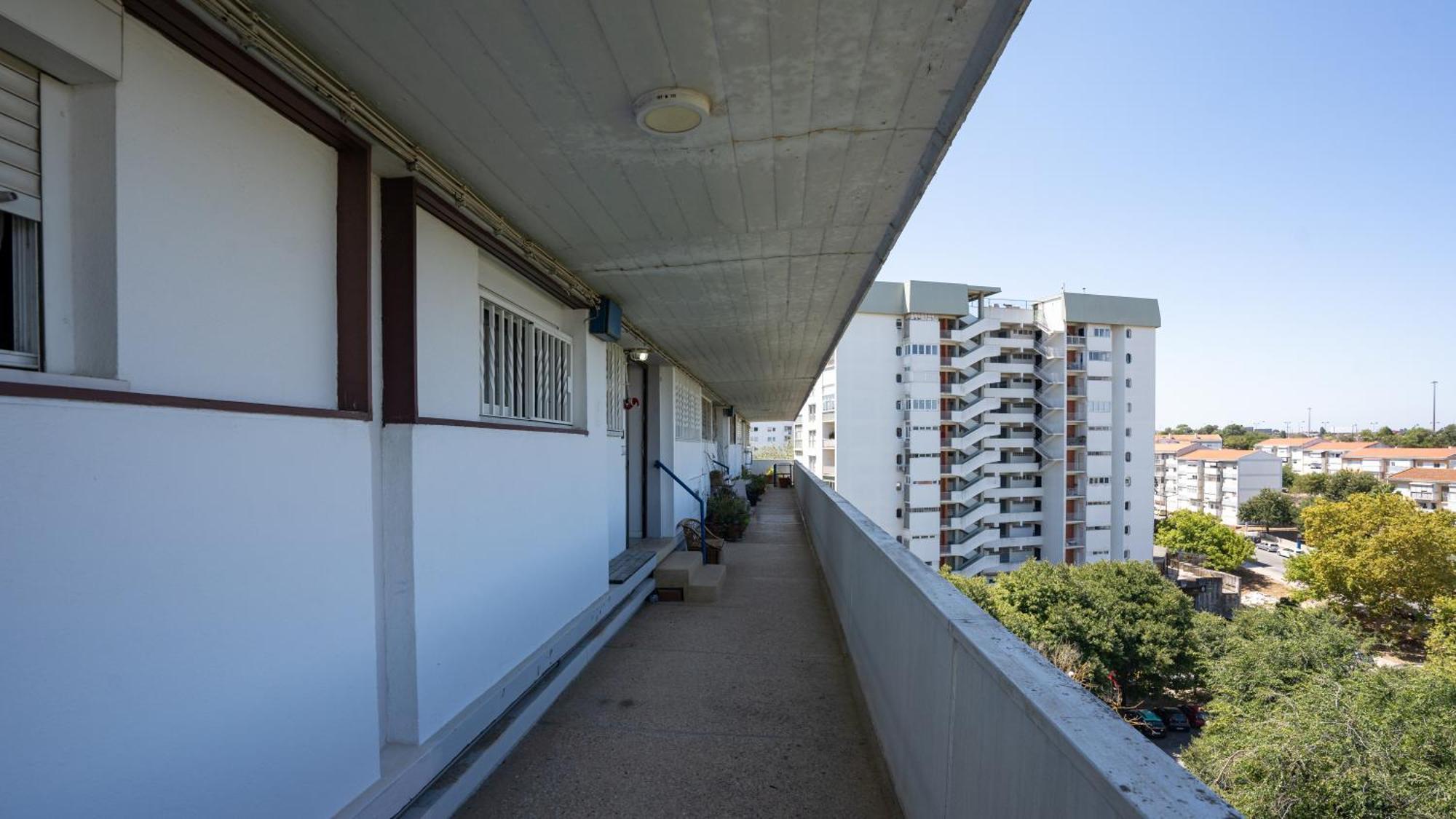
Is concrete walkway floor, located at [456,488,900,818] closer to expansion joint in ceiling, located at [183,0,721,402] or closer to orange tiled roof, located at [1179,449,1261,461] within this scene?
expansion joint in ceiling, located at [183,0,721,402]

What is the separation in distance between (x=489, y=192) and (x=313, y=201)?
1053 millimetres

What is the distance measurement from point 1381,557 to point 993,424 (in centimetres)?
2452

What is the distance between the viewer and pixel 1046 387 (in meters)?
55.7

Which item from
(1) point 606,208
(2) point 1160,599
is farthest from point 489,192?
(2) point 1160,599

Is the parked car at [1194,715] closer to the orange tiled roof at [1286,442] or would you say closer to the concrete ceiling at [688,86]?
the concrete ceiling at [688,86]

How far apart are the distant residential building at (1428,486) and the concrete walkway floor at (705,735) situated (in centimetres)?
9794

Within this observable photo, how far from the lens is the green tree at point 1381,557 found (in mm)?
35219

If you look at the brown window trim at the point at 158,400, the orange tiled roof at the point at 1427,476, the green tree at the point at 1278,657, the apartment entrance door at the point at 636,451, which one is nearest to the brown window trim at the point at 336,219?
the brown window trim at the point at 158,400

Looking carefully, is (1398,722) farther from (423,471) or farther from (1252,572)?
(1252,572)

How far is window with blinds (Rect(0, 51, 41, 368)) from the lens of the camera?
1645 mm

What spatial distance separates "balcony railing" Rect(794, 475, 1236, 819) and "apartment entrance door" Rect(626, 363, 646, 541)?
5.75m

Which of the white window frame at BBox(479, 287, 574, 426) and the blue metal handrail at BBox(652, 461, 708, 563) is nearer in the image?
the white window frame at BBox(479, 287, 574, 426)

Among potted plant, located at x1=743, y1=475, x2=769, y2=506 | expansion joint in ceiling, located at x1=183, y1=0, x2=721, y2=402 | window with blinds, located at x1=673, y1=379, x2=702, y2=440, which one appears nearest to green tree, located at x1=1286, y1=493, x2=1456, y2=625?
potted plant, located at x1=743, y1=475, x2=769, y2=506

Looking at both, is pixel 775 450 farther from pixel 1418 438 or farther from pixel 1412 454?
pixel 1418 438
